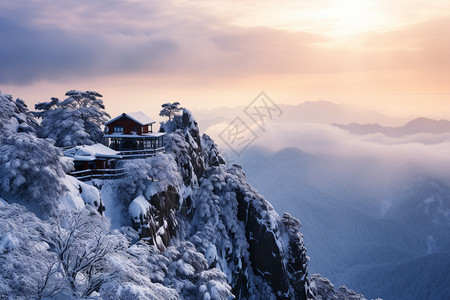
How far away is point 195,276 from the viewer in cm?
3444

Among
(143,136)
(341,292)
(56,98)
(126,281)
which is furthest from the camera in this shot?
(341,292)

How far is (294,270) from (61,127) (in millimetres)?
49221

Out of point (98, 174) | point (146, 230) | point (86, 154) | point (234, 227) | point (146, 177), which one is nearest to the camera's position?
point (146, 230)

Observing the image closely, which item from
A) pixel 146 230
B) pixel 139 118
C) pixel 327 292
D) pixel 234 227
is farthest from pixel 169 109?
pixel 327 292

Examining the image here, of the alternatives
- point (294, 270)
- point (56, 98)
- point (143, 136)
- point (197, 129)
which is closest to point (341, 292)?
point (294, 270)

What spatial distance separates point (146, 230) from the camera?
38625 mm

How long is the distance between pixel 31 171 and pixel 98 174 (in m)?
12.3

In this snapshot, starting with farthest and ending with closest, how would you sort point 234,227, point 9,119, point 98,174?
1. point 234,227
2. point 9,119
3. point 98,174

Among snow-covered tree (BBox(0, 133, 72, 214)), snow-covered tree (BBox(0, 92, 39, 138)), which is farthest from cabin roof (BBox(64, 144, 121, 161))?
snow-covered tree (BBox(0, 92, 39, 138))

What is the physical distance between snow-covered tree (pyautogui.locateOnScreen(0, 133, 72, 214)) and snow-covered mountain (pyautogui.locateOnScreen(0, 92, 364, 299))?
99 millimetres

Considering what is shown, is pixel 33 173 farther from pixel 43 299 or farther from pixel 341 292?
pixel 341 292

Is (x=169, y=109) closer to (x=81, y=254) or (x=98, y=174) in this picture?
(x=98, y=174)

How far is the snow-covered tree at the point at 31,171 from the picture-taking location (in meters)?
29.7

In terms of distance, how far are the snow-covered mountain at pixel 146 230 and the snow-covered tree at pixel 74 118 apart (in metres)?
5.01
